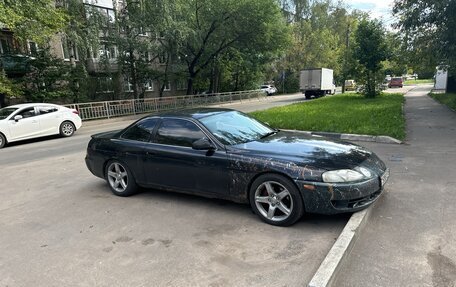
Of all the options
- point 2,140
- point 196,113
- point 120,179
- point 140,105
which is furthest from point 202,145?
point 140,105

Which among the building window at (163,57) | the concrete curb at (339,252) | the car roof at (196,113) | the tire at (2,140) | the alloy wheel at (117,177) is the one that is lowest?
the tire at (2,140)

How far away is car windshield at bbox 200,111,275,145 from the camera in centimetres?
477

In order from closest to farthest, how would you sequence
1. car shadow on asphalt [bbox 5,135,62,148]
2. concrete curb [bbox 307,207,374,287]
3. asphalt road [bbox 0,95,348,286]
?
concrete curb [bbox 307,207,374,287] < asphalt road [bbox 0,95,348,286] < car shadow on asphalt [bbox 5,135,62,148]

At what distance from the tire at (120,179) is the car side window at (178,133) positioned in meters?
0.83

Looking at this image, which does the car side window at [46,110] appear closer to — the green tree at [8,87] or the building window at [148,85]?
the green tree at [8,87]

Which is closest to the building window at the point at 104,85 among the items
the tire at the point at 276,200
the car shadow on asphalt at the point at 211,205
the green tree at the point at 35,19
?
the green tree at the point at 35,19

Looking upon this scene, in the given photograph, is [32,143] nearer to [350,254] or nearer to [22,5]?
[22,5]

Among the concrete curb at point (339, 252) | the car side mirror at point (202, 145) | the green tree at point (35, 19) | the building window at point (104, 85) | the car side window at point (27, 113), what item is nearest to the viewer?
the concrete curb at point (339, 252)

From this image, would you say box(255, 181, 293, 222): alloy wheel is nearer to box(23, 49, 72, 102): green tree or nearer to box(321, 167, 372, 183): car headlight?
box(321, 167, 372, 183): car headlight

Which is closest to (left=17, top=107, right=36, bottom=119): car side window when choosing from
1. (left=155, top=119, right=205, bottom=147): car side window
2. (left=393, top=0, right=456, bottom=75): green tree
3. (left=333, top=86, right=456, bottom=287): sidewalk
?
(left=155, top=119, right=205, bottom=147): car side window

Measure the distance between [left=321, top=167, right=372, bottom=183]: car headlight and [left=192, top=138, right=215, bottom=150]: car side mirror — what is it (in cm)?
154

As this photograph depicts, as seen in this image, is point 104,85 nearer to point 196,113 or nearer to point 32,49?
point 32,49

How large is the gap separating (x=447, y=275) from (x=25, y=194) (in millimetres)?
6395

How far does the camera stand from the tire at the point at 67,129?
1391cm
